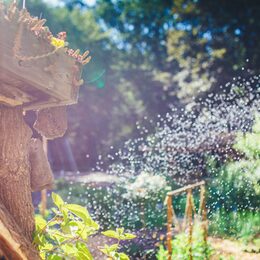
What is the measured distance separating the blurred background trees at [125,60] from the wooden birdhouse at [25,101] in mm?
13104

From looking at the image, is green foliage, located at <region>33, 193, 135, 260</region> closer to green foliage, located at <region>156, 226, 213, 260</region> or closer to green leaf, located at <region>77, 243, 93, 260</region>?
green leaf, located at <region>77, 243, 93, 260</region>

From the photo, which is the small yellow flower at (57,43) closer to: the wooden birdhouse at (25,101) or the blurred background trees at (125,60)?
the wooden birdhouse at (25,101)

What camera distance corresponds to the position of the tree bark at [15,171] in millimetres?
1505

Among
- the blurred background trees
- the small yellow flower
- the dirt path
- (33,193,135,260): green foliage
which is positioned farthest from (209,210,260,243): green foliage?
the blurred background trees

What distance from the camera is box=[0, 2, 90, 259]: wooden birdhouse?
1.31m

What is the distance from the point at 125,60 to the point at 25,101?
70.3 ft

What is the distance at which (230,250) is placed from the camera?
15.3 feet

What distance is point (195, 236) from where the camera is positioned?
419 cm

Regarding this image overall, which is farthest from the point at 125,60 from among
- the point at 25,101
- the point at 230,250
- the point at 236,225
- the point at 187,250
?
the point at 25,101

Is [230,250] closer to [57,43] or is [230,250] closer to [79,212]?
[79,212]

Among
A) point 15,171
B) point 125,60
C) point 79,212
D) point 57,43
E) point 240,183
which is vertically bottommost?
point 240,183

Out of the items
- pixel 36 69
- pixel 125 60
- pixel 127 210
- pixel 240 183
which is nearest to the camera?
pixel 36 69

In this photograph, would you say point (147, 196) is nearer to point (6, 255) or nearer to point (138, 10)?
point (6, 255)

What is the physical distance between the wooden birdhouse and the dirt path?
3119 millimetres
